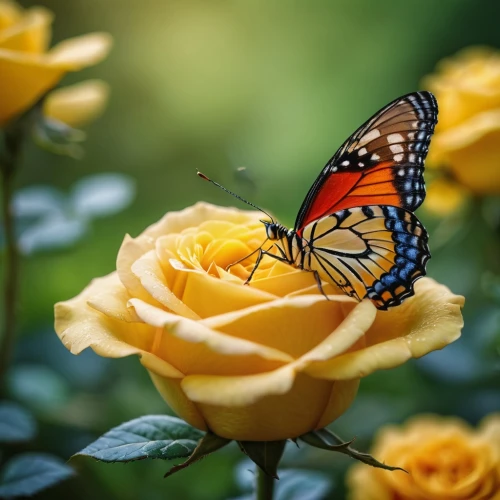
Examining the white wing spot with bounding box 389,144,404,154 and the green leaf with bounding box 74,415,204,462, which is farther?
the white wing spot with bounding box 389,144,404,154

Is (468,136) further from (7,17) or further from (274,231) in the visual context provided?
(7,17)

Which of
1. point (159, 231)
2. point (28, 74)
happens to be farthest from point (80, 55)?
point (159, 231)

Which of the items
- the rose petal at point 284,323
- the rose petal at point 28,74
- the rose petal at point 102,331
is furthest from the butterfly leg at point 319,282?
the rose petal at point 28,74

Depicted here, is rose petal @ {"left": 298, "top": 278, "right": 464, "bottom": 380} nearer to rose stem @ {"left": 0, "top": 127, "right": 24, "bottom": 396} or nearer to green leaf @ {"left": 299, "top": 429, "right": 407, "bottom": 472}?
green leaf @ {"left": 299, "top": 429, "right": 407, "bottom": 472}

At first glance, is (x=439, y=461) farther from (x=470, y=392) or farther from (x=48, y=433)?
(x=48, y=433)

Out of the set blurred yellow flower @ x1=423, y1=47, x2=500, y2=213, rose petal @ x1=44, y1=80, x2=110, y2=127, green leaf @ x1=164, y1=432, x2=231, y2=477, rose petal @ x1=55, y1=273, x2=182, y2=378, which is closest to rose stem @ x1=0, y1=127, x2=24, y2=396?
rose petal @ x1=44, y1=80, x2=110, y2=127

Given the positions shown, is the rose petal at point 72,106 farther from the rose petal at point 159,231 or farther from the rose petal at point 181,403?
the rose petal at point 181,403
